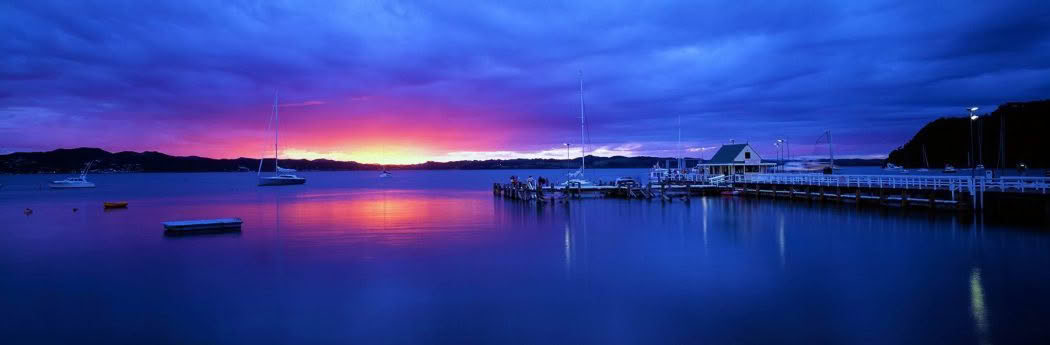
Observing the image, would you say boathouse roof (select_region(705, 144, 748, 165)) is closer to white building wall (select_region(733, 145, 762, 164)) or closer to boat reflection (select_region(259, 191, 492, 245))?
white building wall (select_region(733, 145, 762, 164))

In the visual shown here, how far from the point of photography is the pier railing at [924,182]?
25469 mm

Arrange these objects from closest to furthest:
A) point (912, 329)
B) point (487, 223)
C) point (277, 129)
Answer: point (912, 329) < point (487, 223) < point (277, 129)

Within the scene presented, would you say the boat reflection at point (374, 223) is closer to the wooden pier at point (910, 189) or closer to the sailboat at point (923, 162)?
the wooden pier at point (910, 189)

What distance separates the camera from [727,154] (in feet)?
173

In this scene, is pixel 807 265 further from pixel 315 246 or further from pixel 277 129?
pixel 277 129

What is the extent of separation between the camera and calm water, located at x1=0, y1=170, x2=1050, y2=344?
35.5 feet

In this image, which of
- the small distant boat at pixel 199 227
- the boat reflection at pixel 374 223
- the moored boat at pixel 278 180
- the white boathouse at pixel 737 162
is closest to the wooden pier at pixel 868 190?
the white boathouse at pixel 737 162

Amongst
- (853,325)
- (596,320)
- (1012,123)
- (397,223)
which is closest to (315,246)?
(397,223)

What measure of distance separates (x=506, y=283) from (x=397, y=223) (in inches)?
694

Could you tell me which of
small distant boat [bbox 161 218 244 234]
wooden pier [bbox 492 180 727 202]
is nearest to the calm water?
small distant boat [bbox 161 218 244 234]

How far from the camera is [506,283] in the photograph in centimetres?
1509

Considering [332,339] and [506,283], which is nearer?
[332,339]

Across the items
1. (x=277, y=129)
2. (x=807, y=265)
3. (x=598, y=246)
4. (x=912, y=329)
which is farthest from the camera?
(x=277, y=129)

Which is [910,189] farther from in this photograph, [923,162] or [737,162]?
[923,162]
